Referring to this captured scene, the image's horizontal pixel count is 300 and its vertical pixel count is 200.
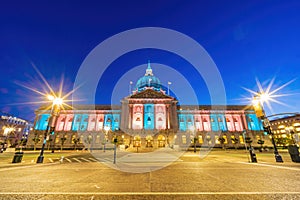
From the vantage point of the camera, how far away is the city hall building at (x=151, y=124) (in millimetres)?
51438

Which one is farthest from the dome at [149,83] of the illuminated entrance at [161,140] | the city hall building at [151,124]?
the illuminated entrance at [161,140]

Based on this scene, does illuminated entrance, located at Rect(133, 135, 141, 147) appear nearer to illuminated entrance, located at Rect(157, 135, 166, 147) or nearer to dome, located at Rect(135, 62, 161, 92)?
illuminated entrance, located at Rect(157, 135, 166, 147)

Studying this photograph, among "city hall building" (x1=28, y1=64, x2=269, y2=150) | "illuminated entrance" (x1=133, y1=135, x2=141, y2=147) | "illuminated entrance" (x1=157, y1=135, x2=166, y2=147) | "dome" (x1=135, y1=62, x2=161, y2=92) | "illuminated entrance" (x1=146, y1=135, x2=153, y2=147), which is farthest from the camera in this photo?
"dome" (x1=135, y1=62, x2=161, y2=92)

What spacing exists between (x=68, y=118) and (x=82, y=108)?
7.51m

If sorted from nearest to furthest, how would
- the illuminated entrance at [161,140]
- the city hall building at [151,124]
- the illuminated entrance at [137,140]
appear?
1. the illuminated entrance at [137,140]
2. the illuminated entrance at [161,140]
3. the city hall building at [151,124]

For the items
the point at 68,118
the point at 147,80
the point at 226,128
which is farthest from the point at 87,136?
the point at 226,128

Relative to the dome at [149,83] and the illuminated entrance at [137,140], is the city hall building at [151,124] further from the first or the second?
the dome at [149,83]

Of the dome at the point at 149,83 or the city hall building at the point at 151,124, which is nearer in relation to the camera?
the city hall building at the point at 151,124

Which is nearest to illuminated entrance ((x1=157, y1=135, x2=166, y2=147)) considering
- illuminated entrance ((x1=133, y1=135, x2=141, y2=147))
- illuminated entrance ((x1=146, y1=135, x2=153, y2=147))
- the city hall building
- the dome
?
the city hall building

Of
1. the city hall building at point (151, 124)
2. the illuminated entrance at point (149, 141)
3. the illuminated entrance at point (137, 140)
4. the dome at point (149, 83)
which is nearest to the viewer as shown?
the illuminated entrance at point (137, 140)

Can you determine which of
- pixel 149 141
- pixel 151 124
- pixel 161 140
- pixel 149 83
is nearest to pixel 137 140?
pixel 149 141

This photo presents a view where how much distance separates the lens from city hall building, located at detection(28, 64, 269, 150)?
51.4 metres

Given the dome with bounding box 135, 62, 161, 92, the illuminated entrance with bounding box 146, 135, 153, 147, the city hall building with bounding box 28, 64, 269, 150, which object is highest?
the dome with bounding box 135, 62, 161, 92

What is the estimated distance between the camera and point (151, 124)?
58156mm
